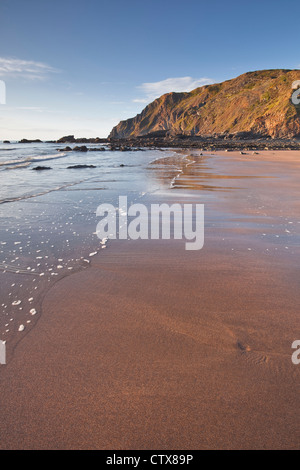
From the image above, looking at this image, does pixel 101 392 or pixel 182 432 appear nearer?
pixel 182 432

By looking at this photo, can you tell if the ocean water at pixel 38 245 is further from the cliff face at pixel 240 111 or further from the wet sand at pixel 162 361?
the cliff face at pixel 240 111

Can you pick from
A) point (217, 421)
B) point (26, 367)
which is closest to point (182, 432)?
point (217, 421)

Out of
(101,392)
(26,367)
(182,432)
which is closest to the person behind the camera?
(182,432)

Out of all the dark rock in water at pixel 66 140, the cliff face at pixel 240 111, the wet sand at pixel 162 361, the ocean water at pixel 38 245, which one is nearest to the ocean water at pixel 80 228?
the ocean water at pixel 38 245

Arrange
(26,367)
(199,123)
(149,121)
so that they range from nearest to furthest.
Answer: (26,367) < (199,123) < (149,121)

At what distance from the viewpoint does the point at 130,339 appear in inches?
88.2

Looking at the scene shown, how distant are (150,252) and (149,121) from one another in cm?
19785

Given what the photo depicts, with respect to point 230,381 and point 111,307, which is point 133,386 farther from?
point 111,307

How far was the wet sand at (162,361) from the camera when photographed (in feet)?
4.98

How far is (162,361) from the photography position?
6.56 feet
